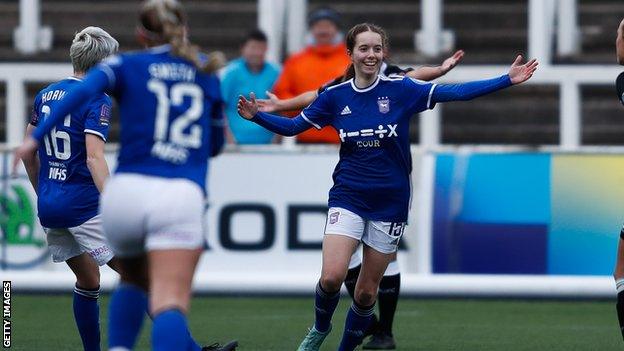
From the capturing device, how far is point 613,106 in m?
17.0

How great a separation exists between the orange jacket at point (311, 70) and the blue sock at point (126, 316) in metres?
7.04

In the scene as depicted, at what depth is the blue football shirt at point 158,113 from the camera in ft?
21.1

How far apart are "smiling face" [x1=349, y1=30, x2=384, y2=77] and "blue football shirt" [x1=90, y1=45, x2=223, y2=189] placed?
2.23 m

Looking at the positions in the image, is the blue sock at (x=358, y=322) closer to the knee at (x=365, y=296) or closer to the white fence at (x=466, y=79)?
the knee at (x=365, y=296)

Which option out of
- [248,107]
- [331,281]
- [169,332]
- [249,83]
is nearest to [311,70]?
[249,83]

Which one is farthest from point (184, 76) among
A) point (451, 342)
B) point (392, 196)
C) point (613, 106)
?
point (613, 106)

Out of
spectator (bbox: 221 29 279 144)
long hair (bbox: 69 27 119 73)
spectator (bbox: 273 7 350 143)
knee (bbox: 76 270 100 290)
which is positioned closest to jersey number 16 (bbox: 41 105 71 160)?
long hair (bbox: 69 27 119 73)

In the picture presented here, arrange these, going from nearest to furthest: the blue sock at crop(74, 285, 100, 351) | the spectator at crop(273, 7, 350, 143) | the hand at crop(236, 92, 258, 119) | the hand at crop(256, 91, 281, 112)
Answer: the blue sock at crop(74, 285, 100, 351), the hand at crop(236, 92, 258, 119), the hand at crop(256, 91, 281, 112), the spectator at crop(273, 7, 350, 143)

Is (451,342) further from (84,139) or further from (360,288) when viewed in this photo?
(84,139)

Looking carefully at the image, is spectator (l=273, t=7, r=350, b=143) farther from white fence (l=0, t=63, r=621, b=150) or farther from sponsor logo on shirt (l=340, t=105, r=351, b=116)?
sponsor logo on shirt (l=340, t=105, r=351, b=116)

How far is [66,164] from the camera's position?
831 cm

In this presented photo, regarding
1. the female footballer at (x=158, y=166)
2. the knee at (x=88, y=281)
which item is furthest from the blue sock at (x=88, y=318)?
the female footballer at (x=158, y=166)

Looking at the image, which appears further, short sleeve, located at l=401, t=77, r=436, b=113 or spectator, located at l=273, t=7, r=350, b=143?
spectator, located at l=273, t=7, r=350, b=143

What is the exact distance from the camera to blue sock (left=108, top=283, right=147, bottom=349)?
6.54 m
